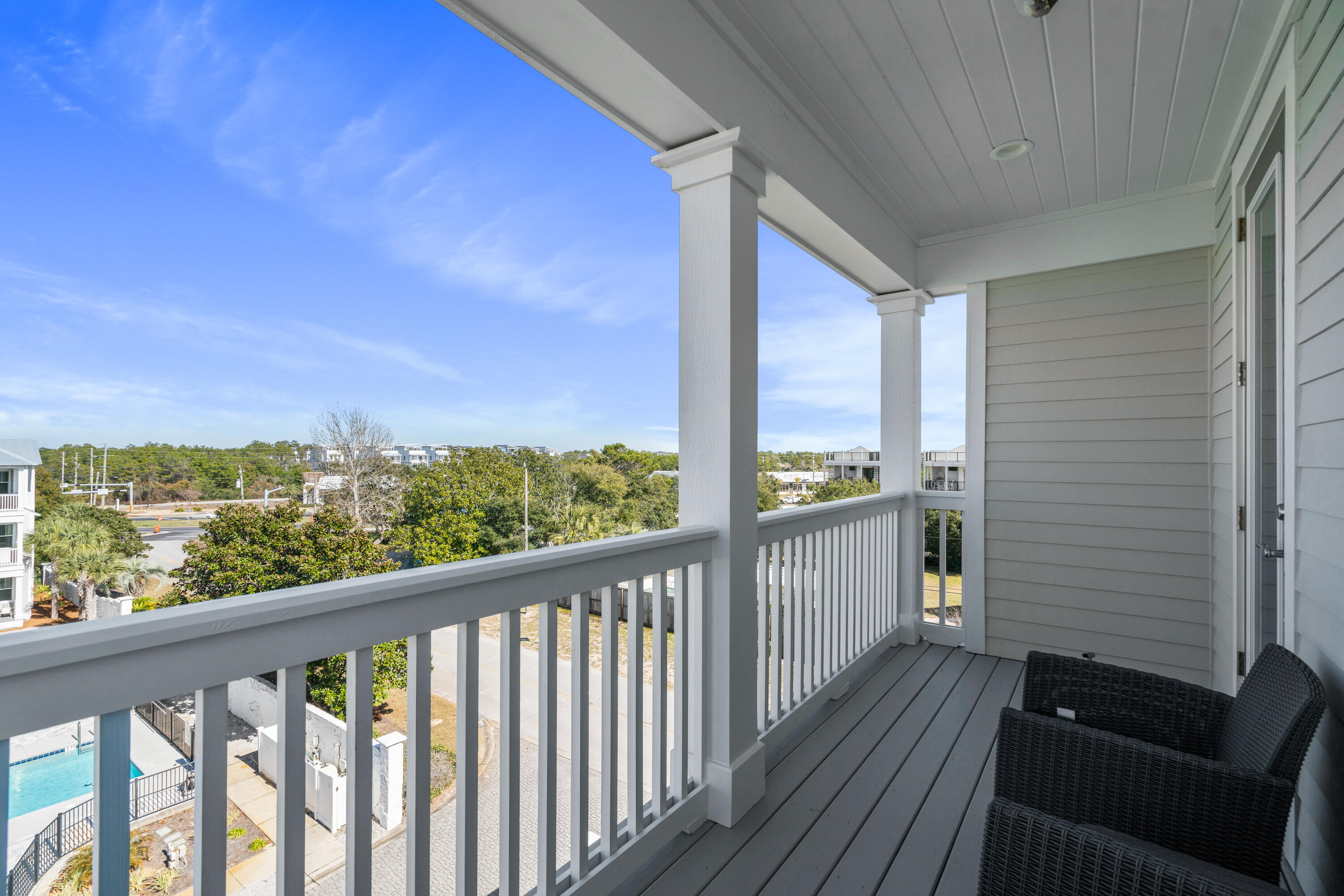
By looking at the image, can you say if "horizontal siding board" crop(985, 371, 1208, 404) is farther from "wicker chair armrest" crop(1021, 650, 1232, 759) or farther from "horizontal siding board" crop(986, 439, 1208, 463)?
"wicker chair armrest" crop(1021, 650, 1232, 759)

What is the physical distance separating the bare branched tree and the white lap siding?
3.44 metres

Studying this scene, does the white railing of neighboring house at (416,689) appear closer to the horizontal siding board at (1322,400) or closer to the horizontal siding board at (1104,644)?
the horizontal siding board at (1322,400)

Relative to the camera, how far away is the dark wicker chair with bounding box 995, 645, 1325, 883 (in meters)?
1.19

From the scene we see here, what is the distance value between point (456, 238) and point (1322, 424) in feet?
7.08

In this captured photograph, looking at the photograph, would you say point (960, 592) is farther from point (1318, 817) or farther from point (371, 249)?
point (371, 249)

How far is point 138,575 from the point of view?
837mm

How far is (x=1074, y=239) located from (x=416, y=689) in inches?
150

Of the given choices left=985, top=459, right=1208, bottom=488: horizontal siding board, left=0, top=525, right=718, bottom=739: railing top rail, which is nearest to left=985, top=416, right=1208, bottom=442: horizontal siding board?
left=985, top=459, right=1208, bottom=488: horizontal siding board

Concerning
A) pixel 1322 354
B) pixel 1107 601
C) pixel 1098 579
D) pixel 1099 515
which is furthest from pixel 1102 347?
pixel 1322 354

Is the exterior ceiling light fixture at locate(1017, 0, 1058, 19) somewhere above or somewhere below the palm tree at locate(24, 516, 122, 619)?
above

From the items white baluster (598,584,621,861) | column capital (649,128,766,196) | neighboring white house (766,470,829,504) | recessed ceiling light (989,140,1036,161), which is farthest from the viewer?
neighboring white house (766,470,829,504)

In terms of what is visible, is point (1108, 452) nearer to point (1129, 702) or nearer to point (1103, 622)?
point (1103, 622)

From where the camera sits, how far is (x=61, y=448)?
73 centimetres

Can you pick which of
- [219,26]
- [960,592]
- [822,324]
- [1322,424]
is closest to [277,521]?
[219,26]
